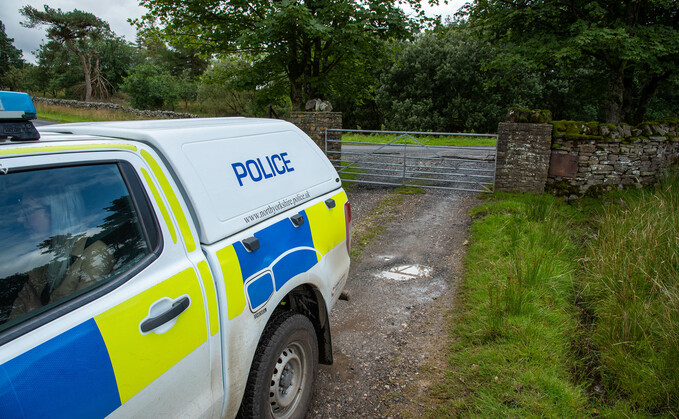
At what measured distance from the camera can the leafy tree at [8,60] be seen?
4919 centimetres

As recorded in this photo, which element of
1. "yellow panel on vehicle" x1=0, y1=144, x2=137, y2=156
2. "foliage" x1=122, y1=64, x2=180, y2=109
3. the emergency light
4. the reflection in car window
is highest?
"foliage" x1=122, y1=64, x2=180, y2=109

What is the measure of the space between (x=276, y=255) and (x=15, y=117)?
144 cm

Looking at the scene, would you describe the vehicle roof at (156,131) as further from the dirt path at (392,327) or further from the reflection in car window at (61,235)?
the dirt path at (392,327)

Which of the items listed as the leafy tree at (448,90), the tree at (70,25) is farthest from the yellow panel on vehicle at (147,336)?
the tree at (70,25)

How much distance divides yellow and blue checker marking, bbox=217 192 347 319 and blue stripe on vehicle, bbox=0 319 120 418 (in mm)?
686

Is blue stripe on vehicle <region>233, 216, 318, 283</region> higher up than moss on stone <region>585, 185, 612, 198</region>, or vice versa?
blue stripe on vehicle <region>233, 216, 318, 283</region>

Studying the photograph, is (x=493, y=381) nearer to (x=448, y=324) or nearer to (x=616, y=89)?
(x=448, y=324)

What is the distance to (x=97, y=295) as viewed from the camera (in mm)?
1681

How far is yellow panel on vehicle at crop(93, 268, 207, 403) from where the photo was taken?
1.62 m

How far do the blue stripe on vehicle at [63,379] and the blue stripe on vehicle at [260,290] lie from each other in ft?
2.78

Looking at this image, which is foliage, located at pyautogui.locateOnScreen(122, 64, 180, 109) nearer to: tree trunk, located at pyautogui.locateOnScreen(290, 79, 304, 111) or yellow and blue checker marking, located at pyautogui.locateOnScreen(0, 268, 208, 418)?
tree trunk, located at pyautogui.locateOnScreen(290, 79, 304, 111)

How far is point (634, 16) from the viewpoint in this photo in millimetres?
13812

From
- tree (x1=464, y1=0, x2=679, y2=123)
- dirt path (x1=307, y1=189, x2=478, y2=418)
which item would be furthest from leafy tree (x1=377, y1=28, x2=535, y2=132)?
dirt path (x1=307, y1=189, x2=478, y2=418)

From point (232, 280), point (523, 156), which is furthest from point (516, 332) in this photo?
point (523, 156)
